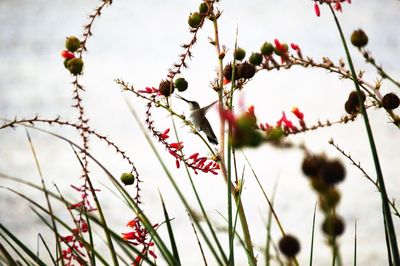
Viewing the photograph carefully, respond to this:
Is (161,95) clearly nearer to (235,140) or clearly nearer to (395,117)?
(395,117)

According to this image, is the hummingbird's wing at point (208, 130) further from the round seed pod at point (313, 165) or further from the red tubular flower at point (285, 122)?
the round seed pod at point (313, 165)

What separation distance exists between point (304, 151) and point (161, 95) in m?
2.27

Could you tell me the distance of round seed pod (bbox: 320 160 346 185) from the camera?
21.2 inches

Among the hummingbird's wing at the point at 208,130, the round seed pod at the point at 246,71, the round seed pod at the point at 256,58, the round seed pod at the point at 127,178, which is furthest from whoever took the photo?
the hummingbird's wing at the point at 208,130

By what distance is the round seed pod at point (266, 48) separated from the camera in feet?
4.83

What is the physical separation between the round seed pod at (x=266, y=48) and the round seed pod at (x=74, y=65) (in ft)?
2.71

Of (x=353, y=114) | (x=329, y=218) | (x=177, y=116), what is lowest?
(x=329, y=218)

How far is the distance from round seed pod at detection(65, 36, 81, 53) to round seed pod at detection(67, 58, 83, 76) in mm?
168

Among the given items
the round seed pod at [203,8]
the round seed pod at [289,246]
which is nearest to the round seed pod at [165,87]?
the round seed pod at [203,8]

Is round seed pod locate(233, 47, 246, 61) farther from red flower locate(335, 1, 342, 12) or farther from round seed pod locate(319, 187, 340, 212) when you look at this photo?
round seed pod locate(319, 187, 340, 212)

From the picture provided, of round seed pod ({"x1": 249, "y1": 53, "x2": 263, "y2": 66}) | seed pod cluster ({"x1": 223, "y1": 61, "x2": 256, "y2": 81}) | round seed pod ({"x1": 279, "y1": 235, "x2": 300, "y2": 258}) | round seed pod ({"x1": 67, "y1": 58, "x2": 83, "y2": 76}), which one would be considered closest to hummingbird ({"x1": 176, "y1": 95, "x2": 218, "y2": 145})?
seed pod cluster ({"x1": 223, "y1": 61, "x2": 256, "y2": 81})

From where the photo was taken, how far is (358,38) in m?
1.14

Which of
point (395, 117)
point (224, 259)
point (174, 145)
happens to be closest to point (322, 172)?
point (224, 259)

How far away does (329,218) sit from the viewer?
559 mm
